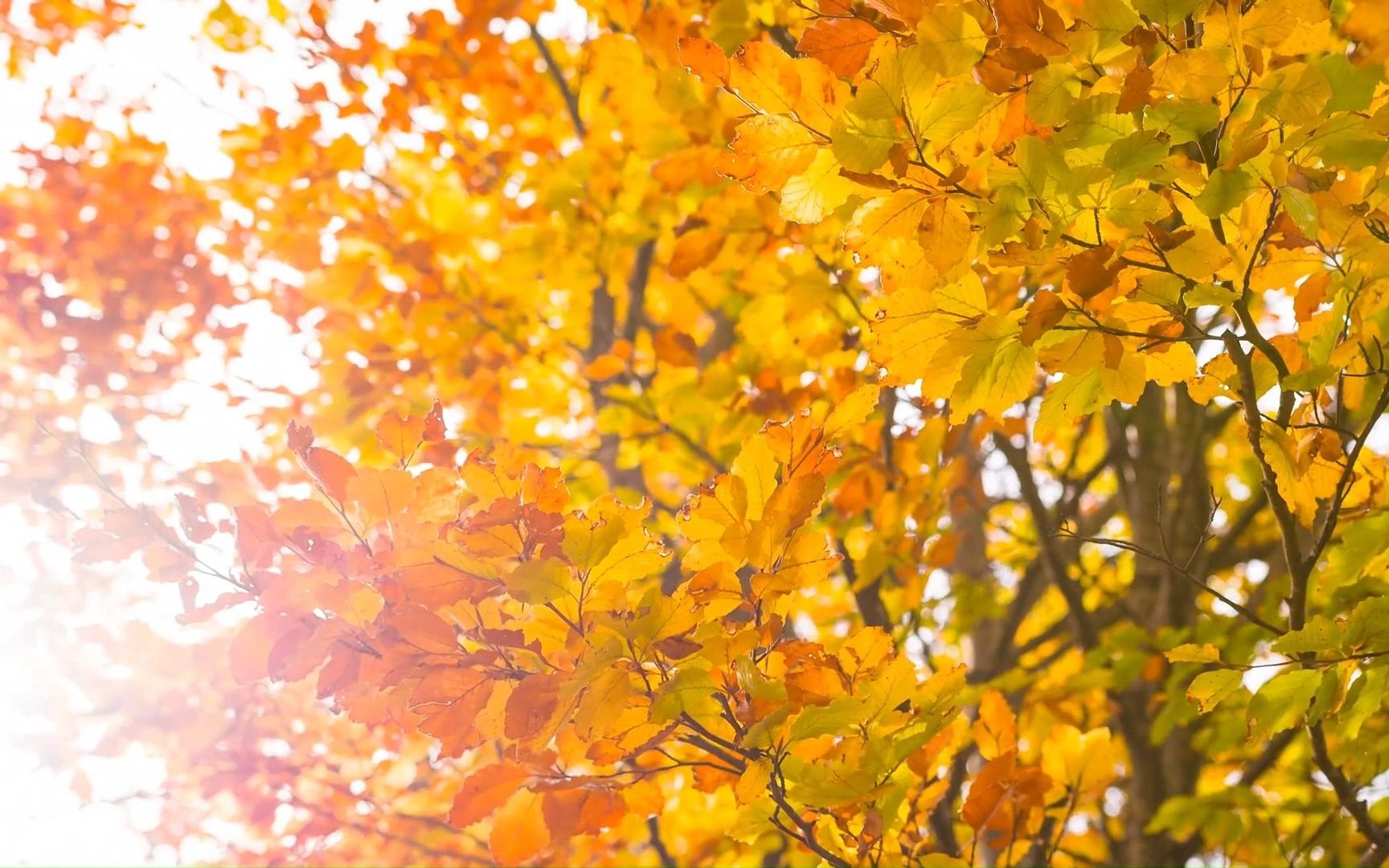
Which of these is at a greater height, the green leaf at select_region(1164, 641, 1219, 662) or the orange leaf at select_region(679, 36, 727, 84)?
the orange leaf at select_region(679, 36, 727, 84)

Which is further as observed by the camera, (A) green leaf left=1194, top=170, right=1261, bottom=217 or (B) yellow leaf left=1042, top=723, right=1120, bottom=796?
(B) yellow leaf left=1042, top=723, right=1120, bottom=796

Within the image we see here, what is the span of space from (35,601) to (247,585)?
273 cm

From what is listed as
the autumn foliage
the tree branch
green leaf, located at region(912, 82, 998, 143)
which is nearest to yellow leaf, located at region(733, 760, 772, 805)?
the autumn foliage

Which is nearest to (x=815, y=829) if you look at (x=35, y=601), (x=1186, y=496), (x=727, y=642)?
(x=727, y=642)

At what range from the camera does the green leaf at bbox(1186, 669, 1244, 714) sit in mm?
978

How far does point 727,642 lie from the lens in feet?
3.06

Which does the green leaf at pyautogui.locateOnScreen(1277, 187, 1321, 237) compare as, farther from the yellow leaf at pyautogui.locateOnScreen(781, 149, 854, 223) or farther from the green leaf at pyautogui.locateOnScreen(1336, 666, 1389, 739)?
the green leaf at pyautogui.locateOnScreen(1336, 666, 1389, 739)

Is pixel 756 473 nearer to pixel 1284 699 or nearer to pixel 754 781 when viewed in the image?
pixel 754 781

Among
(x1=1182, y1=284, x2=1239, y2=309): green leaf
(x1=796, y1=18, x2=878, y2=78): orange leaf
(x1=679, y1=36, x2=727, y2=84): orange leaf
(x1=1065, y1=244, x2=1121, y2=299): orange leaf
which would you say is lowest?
(x1=1182, y1=284, x2=1239, y2=309): green leaf

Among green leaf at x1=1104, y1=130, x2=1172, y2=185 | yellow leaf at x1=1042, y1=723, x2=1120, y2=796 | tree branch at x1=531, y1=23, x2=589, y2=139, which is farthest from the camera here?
tree branch at x1=531, y1=23, x2=589, y2=139

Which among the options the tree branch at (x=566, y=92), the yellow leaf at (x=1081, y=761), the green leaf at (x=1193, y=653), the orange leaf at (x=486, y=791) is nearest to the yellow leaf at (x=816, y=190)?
the green leaf at (x=1193, y=653)

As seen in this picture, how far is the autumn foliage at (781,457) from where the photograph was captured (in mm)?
821

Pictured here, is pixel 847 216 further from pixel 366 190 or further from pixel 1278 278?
pixel 366 190

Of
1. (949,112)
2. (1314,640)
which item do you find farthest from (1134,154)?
(1314,640)
